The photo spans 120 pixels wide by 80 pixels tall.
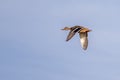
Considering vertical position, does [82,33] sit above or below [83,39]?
above

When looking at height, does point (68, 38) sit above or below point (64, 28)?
below

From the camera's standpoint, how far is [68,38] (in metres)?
39.7

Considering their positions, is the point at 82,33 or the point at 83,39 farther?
the point at 82,33

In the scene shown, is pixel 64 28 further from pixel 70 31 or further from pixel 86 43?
pixel 86 43

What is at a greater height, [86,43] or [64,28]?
[64,28]

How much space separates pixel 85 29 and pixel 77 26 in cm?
124

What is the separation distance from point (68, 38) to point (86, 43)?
283cm

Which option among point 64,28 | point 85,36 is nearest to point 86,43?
point 85,36

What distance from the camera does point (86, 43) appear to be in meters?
40.5

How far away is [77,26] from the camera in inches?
1613

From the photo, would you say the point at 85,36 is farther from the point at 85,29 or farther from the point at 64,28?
the point at 64,28

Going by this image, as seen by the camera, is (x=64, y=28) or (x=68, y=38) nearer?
(x=68, y=38)

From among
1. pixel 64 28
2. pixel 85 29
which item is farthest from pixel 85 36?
pixel 64 28

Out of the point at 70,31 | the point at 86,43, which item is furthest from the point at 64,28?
the point at 86,43
